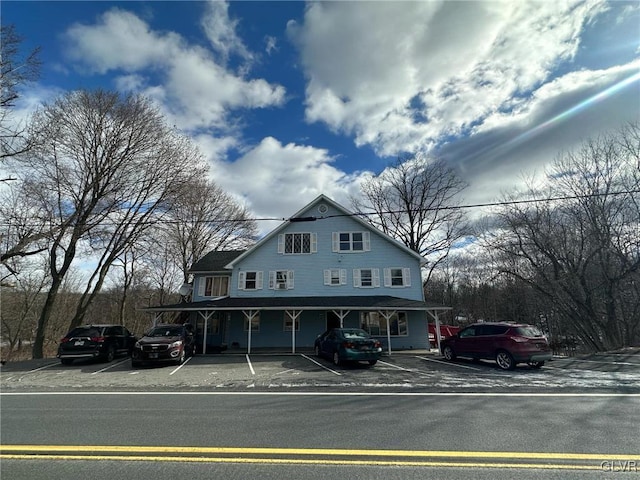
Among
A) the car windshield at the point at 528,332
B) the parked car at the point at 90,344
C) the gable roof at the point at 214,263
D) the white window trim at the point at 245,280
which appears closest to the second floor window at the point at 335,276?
the white window trim at the point at 245,280

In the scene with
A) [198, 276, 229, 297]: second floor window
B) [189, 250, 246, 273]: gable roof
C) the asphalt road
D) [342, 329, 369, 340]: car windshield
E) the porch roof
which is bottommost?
the asphalt road

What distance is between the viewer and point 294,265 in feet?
78.4

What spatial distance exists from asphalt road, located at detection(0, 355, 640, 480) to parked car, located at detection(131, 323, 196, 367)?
3164 mm

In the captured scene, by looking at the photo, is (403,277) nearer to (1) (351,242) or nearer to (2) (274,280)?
(1) (351,242)

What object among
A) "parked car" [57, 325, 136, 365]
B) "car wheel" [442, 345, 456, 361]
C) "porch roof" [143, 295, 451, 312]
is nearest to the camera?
"parked car" [57, 325, 136, 365]

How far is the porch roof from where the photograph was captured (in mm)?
19531

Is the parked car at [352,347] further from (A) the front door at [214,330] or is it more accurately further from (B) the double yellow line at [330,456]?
(A) the front door at [214,330]

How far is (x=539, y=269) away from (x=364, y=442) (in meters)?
28.7

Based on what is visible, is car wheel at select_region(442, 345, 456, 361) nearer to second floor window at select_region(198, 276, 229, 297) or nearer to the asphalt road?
the asphalt road

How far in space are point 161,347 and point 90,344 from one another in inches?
159

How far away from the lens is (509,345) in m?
13.0

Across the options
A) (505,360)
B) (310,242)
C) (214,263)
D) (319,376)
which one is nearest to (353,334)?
(319,376)

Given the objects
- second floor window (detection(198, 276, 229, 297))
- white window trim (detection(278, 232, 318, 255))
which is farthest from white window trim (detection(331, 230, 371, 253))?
second floor window (detection(198, 276, 229, 297))

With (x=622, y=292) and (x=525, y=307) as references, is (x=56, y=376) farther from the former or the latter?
(x=525, y=307)
